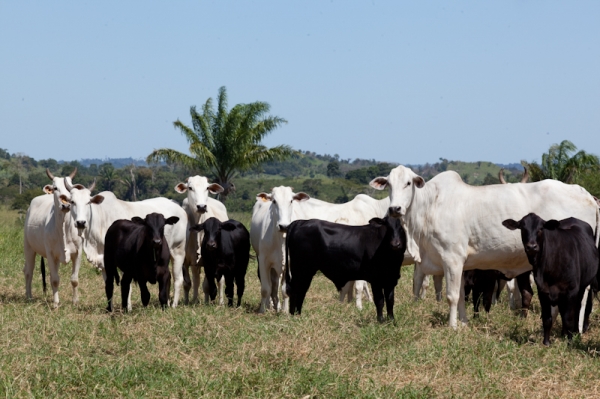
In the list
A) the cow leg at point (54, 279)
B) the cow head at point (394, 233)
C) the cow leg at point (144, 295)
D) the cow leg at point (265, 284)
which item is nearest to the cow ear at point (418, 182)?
the cow head at point (394, 233)

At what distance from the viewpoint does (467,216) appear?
8867 millimetres

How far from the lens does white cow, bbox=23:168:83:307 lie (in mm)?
11062

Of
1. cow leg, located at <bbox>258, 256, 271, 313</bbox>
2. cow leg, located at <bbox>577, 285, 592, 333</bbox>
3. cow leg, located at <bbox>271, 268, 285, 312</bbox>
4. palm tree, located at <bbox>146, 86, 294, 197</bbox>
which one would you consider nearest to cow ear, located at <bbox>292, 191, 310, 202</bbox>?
cow leg, located at <bbox>258, 256, 271, 313</bbox>

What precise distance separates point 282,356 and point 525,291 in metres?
4.31

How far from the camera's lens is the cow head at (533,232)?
304 inches

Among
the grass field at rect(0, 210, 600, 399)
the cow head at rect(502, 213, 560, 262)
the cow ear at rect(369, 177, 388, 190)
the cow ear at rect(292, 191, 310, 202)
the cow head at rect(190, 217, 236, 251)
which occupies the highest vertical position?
the cow ear at rect(369, 177, 388, 190)

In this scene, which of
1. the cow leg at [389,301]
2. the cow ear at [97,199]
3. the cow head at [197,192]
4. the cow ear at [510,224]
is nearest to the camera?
the cow ear at [510,224]

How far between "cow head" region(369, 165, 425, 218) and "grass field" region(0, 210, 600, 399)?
1177 mm

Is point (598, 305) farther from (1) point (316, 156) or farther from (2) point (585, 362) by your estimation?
(1) point (316, 156)

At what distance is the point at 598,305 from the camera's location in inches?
415

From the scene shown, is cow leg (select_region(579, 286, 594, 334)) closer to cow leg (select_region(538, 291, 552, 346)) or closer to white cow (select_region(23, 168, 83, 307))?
cow leg (select_region(538, 291, 552, 346))

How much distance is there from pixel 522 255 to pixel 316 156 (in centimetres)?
15166

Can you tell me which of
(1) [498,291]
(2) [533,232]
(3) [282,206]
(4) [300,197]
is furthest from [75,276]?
(2) [533,232]

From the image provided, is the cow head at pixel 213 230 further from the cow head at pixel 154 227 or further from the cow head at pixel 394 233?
the cow head at pixel 394 233
